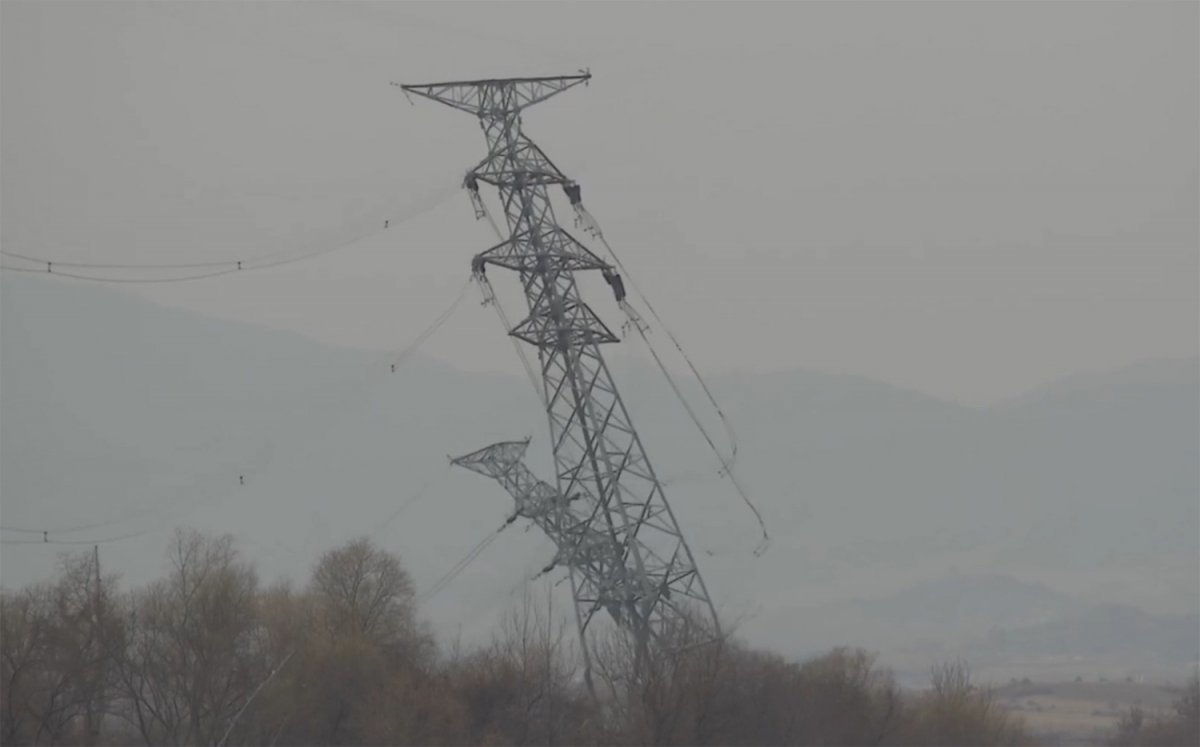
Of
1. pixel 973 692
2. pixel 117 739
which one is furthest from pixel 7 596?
pixel 973 692

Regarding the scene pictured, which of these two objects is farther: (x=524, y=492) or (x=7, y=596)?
(x=7, y=596)

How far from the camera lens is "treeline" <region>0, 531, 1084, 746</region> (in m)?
58.2

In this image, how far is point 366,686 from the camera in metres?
61.9

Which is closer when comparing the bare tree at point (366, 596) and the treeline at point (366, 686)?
the treeline at point (366, 686)

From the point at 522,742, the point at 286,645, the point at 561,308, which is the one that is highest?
the point at 561,308

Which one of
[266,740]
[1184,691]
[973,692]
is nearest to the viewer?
[266,740]

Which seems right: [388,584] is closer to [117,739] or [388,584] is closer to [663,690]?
[117,739]

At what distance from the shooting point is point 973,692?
7456 cm

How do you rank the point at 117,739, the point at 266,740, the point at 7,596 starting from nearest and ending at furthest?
the point at 266,740 → the point at 117,739 → the point at 7,596

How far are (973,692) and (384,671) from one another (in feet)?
77.7

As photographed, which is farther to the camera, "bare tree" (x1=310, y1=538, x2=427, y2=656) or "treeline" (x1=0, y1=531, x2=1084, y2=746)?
"bare tree" (x1=310, y1=538, x2=427, y2=656)

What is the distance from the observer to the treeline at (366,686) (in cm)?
5816

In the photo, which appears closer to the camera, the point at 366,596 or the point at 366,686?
the point at 366,686

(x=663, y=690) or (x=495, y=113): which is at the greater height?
(x=495, y=113)
